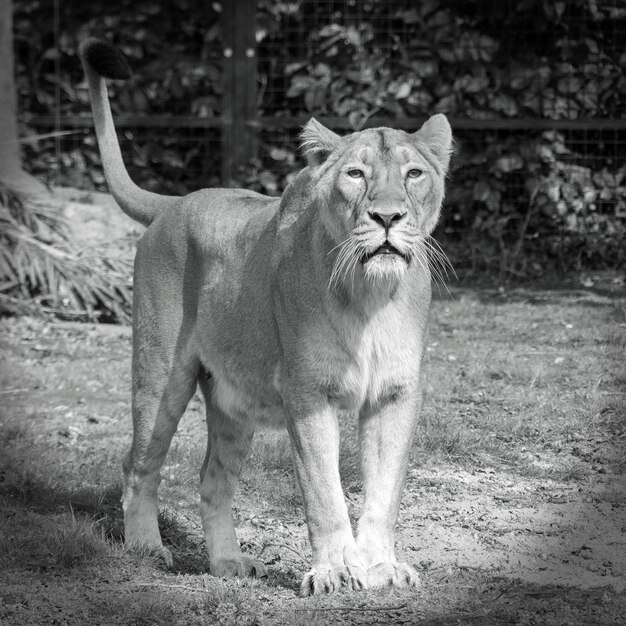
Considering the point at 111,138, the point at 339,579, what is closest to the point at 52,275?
the point at 111,138

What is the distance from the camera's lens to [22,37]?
1034 cm

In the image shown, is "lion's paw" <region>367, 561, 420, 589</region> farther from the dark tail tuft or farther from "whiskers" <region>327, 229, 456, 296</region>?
the dark tail tuft

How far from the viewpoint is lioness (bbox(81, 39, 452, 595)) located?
3543mm

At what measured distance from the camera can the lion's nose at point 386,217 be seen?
135 inches

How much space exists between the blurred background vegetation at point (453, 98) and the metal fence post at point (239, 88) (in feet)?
0.06

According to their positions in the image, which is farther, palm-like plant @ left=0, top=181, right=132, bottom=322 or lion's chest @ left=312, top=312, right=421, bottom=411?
palm-like plant @ left=0, top=181, right=132, bottom=322

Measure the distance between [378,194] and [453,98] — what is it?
20.0ft

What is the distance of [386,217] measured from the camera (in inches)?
136

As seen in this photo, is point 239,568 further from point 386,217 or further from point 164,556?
point 386,217

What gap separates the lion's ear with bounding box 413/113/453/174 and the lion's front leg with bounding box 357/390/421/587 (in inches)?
32.3

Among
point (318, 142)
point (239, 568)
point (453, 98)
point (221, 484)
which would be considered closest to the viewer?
point (318, 142)

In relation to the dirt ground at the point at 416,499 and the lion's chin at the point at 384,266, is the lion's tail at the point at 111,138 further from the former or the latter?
the lion's chin at the point at 384,266

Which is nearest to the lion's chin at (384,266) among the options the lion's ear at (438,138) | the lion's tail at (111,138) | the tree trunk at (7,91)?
the lion's ear at (438,138)

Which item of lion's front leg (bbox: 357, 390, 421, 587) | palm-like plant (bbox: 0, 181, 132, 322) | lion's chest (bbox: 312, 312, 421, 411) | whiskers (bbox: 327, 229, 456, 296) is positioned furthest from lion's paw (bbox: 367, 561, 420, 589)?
palm-like plant (bbox: 0, 181, 132, 322)
